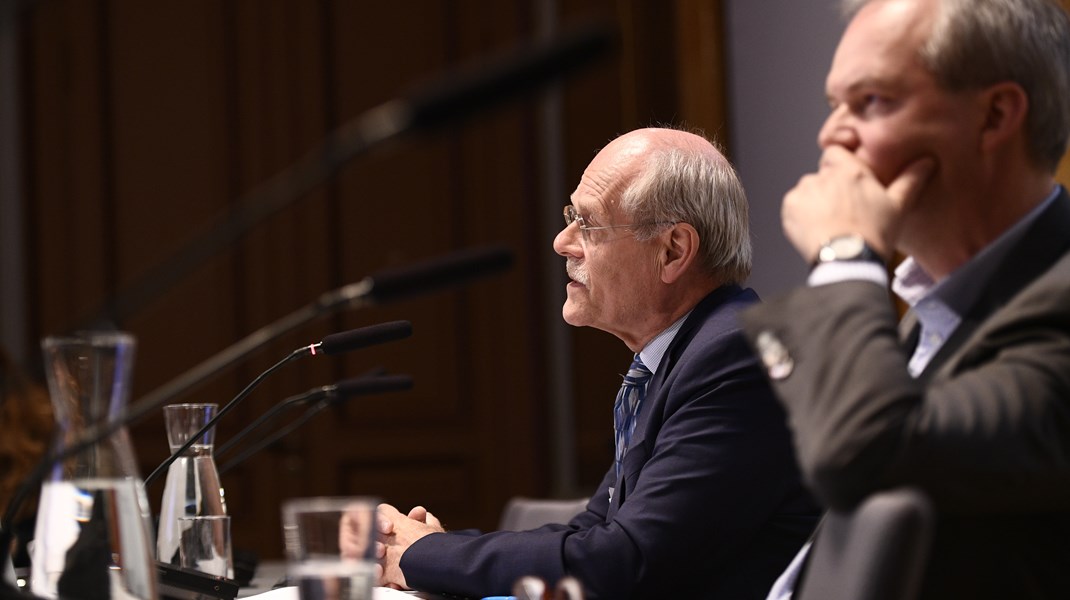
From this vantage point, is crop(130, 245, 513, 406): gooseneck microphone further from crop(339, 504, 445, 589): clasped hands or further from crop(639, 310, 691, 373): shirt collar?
crop(639, 310, 691, 373): shirt collar

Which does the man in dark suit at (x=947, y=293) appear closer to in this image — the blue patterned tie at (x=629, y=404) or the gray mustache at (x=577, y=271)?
the blue patterned tie at (x=629, y=404)

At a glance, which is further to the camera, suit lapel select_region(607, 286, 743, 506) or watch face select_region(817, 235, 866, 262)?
suit lapel select_region(607, 286, 743, 506)

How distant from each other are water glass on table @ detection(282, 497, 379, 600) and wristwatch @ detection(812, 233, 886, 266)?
0.50 metres

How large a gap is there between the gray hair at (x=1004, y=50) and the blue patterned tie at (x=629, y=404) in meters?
0.91

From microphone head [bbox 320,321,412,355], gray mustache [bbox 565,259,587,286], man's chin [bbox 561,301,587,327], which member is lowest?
microphone head [bbox 320,321,412,355]

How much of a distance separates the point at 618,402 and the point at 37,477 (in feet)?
4.17

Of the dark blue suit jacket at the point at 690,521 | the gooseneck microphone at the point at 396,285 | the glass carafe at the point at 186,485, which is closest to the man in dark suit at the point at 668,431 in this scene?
the dark blue suit jacket at the point at 690,521

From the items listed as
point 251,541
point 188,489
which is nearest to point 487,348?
point 251,541

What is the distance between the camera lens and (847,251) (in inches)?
44.6

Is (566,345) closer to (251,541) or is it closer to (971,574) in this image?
(251,541)

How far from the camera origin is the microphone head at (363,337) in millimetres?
1653

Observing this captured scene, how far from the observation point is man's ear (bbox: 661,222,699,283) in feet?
6.56

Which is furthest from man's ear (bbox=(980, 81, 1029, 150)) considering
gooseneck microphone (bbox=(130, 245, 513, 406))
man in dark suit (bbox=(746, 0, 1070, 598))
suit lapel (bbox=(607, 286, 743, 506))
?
suit lapel (bbox=(607, 286, 743, 506))

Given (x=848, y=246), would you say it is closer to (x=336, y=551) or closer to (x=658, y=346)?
(x=336, y=551)
